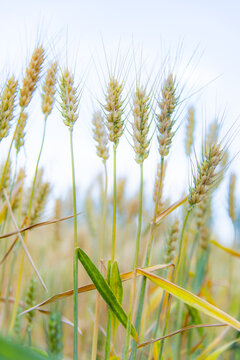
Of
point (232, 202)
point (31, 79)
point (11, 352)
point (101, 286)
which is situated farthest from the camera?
point (232, 202)

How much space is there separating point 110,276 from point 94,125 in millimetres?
477

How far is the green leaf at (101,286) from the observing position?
116 cm

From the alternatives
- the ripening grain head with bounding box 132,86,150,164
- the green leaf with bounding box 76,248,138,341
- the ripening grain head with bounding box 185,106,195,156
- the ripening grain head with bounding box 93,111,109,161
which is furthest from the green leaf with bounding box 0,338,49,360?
the ripening grain head with bounding box 185,106,195,156

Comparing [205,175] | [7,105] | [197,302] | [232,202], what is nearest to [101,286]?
[197,302]

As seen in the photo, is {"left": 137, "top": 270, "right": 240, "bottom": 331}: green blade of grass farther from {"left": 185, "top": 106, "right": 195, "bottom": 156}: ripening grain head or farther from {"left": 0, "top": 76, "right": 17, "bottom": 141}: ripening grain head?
{"left": 185, "top": 106, "right": 195, "bottom": 156}: ripening grain head

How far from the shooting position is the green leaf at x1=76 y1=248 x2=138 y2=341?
1155 mm

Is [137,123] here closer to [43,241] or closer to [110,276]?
[110,276]

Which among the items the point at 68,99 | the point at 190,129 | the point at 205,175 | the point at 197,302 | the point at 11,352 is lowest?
the point at 11,352

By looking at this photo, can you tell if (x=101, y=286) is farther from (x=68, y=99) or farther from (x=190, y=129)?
(x=190, y=129)

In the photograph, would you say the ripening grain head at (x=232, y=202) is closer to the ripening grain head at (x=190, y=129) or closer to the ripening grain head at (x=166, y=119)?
the ripening grain head at (x=190, y=129)

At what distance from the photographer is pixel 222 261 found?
16.8ft

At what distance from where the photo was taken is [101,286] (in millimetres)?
1168

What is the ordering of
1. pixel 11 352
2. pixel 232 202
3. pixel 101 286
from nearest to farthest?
pixel 11 352
pixel 101 286
pixel 232 202

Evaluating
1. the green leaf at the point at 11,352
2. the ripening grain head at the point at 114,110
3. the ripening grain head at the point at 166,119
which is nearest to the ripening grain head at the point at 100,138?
the ripening grain head at the point at 114,110
